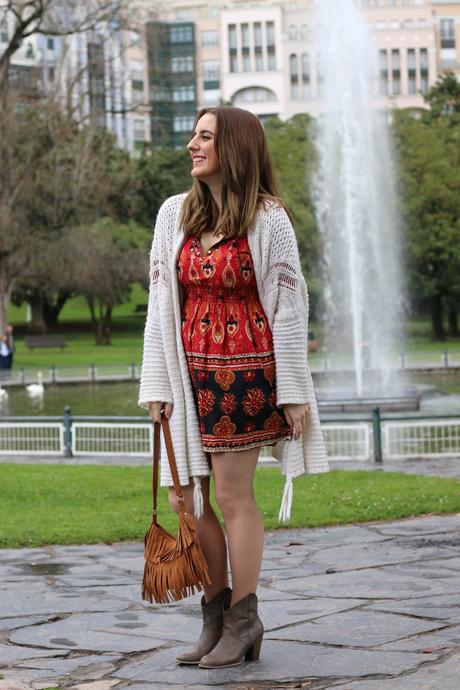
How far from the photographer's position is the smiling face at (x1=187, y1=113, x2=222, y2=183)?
5211mm

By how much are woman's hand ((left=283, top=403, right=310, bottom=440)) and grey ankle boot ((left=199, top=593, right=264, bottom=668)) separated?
2.21 ft

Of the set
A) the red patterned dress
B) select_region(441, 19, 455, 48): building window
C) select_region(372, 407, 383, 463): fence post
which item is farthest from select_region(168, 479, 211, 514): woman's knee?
select_region(441, 19, 455, 48): building window

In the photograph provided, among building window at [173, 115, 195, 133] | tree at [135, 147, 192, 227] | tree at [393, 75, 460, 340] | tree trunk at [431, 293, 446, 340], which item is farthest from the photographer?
building window at [173, 115, 195, 133]

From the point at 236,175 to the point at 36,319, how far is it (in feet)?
209

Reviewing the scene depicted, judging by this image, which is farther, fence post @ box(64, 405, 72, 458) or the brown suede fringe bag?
fence post @ box(64, 405, 72, 458)

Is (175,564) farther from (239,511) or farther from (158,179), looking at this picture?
(158,179)

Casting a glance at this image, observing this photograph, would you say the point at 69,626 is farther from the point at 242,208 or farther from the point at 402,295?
the point at 402,295

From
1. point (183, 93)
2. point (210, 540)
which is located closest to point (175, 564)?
point (210, 540)

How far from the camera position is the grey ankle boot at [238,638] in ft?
16.5

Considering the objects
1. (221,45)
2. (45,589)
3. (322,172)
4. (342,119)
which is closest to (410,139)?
(322,172)

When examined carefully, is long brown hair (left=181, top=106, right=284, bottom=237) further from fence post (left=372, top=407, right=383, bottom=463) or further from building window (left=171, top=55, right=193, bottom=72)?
building window (left=171, top=55, right=193, bottom=72)

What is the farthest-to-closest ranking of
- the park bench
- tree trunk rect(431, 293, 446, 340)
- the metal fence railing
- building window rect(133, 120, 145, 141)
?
building window rect(133, 120, 145, 141), tree trunk rect(431, 293, 446, 340), the park bench, the metal fence railing

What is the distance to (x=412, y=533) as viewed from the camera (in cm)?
882

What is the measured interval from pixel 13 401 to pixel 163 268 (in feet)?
86.5
